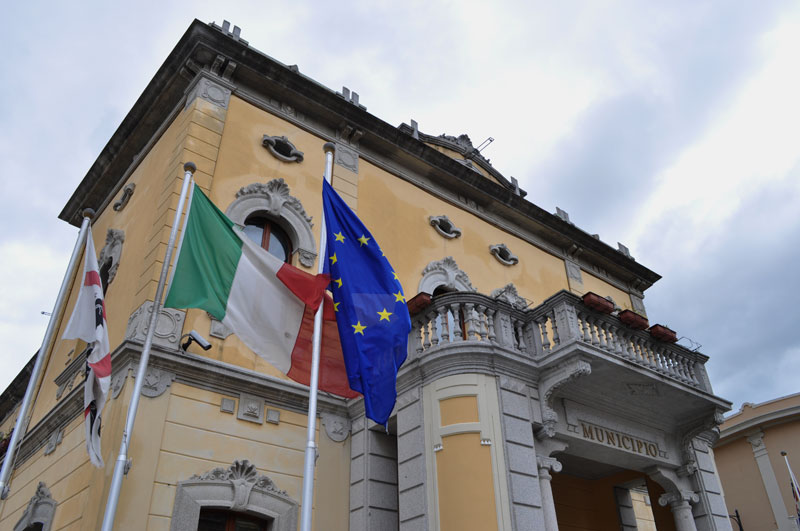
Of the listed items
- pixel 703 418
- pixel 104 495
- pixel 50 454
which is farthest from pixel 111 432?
pixel 703 418

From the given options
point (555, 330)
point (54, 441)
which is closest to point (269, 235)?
point (54, 441)

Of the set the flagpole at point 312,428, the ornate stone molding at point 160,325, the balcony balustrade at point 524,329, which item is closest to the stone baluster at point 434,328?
the balcony balustrade at point 524,329

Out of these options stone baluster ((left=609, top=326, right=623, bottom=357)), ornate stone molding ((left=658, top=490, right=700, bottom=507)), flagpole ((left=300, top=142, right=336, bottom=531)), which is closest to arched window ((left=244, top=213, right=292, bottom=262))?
flagpole ((left=300, top=142, right=336, bottom=531))

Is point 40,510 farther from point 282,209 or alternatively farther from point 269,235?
point 282,209

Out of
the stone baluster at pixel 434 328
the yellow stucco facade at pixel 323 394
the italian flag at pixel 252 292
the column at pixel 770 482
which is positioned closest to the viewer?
the italian flag at pixel 252 292

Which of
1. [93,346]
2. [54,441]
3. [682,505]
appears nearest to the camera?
[93,346]

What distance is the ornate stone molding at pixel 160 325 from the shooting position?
11.4m

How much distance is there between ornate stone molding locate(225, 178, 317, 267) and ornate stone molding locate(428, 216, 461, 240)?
4286mm

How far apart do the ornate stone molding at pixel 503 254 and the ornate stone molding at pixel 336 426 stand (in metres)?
7.93

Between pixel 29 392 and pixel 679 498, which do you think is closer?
pixel 29 392

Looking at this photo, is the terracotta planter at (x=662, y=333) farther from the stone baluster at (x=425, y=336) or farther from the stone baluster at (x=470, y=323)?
the stone baluster at (x=425, y=336)

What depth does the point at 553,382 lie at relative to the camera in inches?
461

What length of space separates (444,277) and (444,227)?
190cm

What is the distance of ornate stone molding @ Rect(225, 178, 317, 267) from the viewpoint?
13.9 metres
